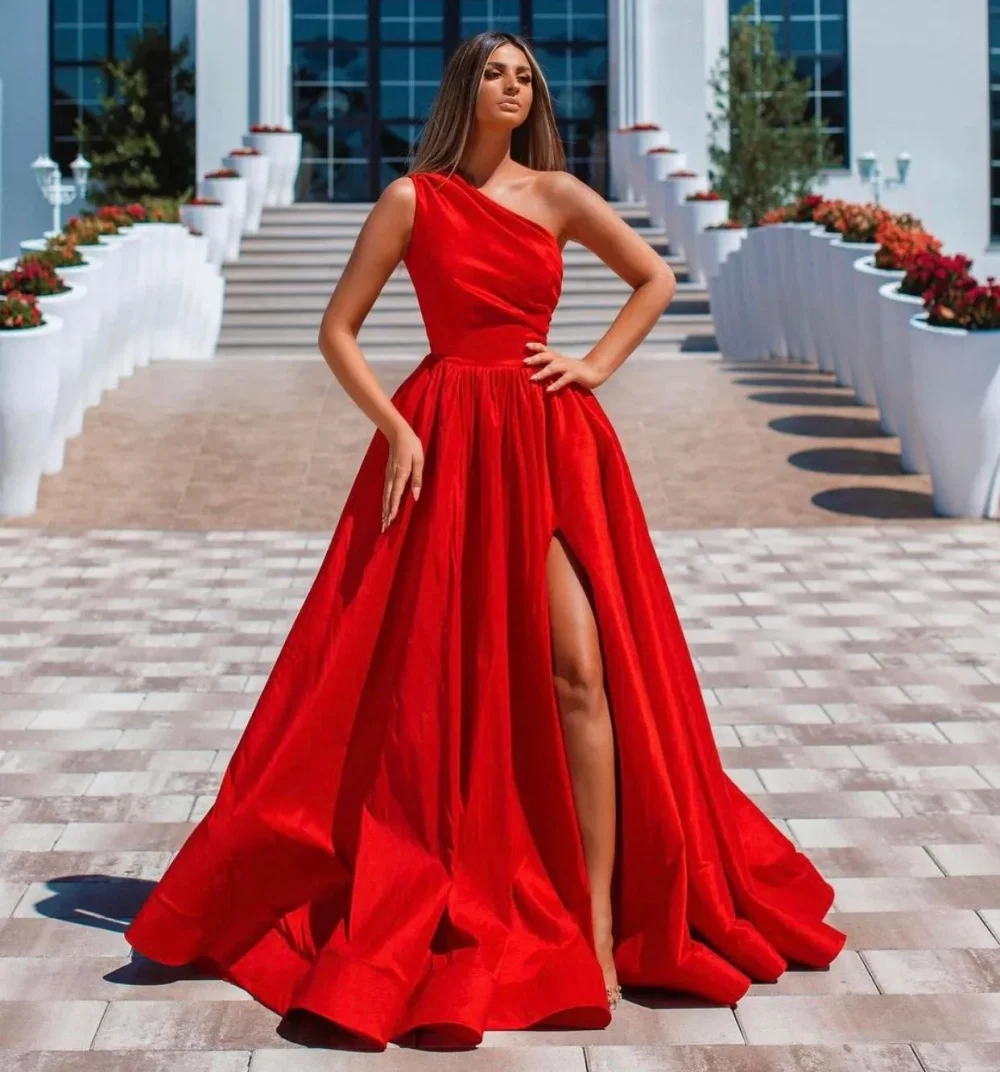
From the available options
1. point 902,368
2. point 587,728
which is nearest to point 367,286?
point 587,728

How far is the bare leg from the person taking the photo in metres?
2.93

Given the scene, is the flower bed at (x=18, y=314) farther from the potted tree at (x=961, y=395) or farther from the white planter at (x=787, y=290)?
the white planter at (x=787, y=290)

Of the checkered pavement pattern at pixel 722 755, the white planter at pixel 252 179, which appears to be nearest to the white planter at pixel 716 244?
the white planter at pixel 252 179

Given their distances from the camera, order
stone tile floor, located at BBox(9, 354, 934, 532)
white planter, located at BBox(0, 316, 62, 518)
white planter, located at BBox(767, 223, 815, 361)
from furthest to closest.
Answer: white planter, located at BBox(767, 223, 815, 361), stone tile floor, located at BBox(9, 354, 934, 532), white planter, located at BBox(0, 316, 62, 518)

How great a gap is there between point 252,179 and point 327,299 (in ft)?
9.67

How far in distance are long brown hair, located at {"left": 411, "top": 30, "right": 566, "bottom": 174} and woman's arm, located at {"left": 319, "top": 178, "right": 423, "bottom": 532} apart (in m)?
0.09

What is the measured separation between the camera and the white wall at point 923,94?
23.5 metres

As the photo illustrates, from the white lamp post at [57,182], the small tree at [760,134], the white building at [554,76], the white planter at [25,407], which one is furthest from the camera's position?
the small tree at [760,134]

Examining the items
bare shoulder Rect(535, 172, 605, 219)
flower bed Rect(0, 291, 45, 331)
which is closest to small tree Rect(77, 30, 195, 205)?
flower bed Rect(0, 291, 45, 331)

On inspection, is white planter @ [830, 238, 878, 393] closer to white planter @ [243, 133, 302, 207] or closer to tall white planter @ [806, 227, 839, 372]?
tall white planter @ [806, 227, 839, 372]

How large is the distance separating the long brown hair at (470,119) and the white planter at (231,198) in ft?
48.5

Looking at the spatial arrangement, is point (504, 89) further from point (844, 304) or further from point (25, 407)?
point (844, 304)

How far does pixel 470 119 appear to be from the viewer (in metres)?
3.04

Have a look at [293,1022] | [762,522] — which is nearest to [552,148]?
[293,1022]
